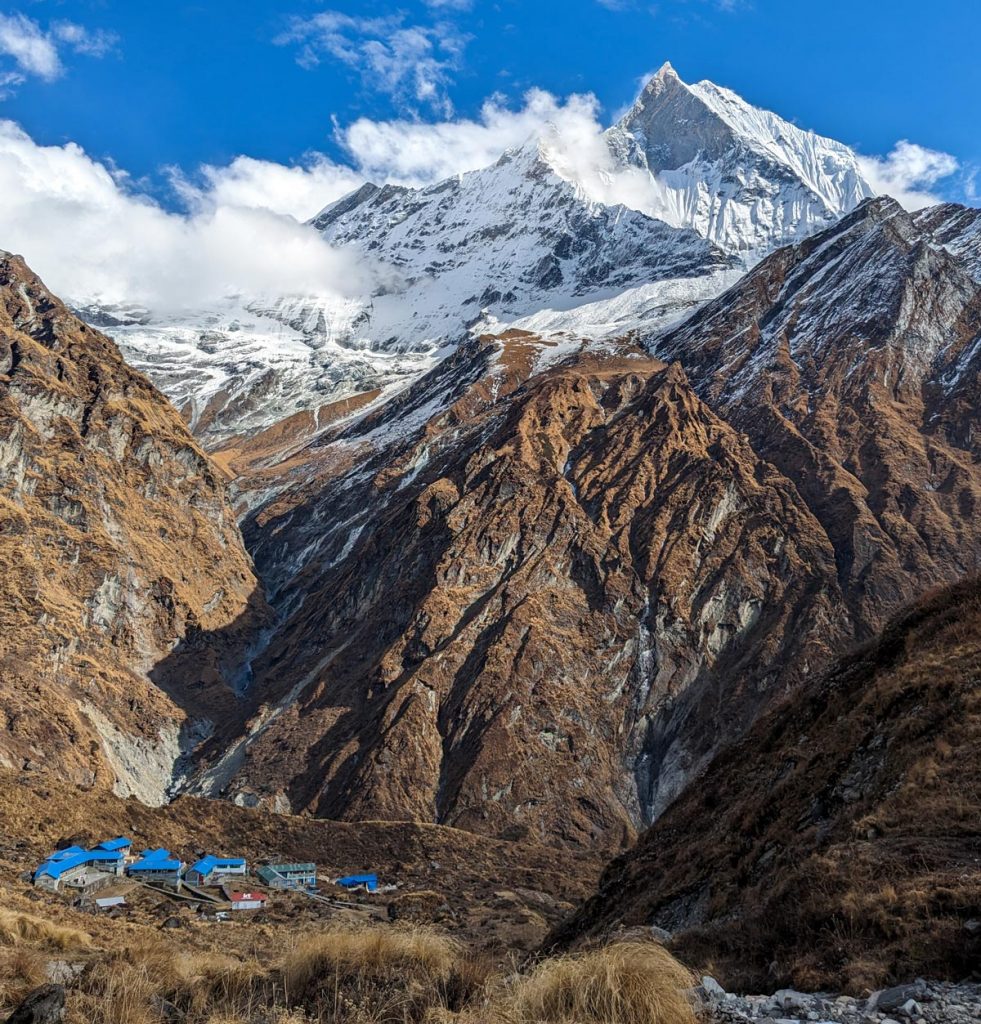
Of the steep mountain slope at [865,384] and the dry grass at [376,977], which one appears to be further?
the steep mountain slope at [865,384]

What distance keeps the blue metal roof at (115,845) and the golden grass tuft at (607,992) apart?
48.5 meters

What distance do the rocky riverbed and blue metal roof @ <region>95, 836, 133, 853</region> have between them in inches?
1944

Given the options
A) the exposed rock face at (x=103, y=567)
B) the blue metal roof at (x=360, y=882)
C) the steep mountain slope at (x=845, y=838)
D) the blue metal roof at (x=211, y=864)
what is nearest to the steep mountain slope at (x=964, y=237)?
the exposed rock face at (x=103, y=567)

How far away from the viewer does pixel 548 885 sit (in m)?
65.1

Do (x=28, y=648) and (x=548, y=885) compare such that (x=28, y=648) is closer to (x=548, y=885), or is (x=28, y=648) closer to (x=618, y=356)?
(x=548, y=885)

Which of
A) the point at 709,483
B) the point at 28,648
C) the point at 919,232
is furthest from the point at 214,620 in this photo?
the point at 919,232

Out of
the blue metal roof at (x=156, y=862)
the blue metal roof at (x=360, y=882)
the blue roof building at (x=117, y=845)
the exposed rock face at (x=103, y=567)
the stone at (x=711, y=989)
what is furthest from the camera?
the exposed rock face at (x=103, y=567)

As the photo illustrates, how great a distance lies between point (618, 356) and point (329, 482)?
61.3 metres

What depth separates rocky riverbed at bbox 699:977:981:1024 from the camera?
26.6ft

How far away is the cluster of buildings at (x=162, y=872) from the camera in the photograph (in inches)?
1741

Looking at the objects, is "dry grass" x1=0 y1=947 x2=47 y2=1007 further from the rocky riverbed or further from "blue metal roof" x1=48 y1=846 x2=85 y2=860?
"blue metal roof" x1=48 y1=846 x2=85 y2=860

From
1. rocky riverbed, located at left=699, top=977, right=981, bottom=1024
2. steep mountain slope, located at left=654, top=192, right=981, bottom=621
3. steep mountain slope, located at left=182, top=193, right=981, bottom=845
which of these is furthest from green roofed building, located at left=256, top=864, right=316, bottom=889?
steep mountain slope, located at left=654, top=192, right=981, bottom=621

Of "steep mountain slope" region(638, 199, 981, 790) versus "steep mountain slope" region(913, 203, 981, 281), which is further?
"steep mountain slope" region(913, 203, 981, 281)

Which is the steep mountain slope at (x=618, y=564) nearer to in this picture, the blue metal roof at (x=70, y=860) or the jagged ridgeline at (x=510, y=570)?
the jagged ridgeline at (x=510, y=570)
